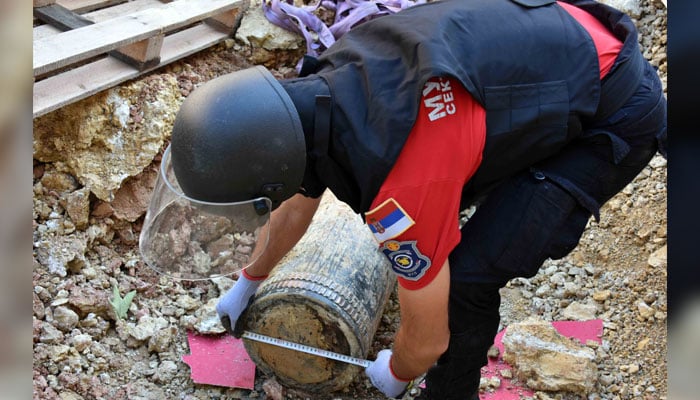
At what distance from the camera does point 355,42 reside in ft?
7.36

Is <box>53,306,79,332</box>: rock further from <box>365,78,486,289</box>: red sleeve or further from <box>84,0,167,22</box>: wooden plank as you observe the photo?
<box>365,78,486,289</box>: red sleeve

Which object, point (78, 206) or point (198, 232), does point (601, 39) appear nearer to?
point (198, 232)

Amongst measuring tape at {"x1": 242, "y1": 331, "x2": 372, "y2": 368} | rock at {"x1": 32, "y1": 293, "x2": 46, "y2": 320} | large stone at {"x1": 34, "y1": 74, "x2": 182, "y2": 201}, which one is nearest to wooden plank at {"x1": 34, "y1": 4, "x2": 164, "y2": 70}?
large stone at {"x1": 34, "y1": 74, "x2": 182, "y2": 201}

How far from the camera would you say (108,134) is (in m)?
3.51

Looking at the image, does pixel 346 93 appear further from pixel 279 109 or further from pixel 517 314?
pixel 517 314

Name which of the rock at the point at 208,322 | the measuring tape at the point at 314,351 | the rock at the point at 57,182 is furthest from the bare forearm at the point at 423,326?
the rock at the point at 57,182

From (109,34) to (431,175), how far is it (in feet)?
6.78

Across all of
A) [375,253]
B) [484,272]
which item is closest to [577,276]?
[375,253]

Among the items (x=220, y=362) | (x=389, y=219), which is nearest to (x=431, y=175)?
(x=389, y=219)

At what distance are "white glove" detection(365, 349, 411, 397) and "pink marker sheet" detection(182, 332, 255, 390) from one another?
0.58 metres

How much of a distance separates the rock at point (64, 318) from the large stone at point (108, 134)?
0.57m

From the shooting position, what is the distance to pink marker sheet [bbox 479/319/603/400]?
322cm

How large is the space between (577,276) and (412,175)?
2.10 metres

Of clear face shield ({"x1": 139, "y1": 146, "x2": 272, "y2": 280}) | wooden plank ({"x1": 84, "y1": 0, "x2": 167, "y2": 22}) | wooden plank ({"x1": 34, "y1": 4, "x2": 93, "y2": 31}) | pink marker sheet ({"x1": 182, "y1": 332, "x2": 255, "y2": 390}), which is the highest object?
clear face shield ({"x1": 139, "y1": 146, "x2": 272, "y2": 280})
